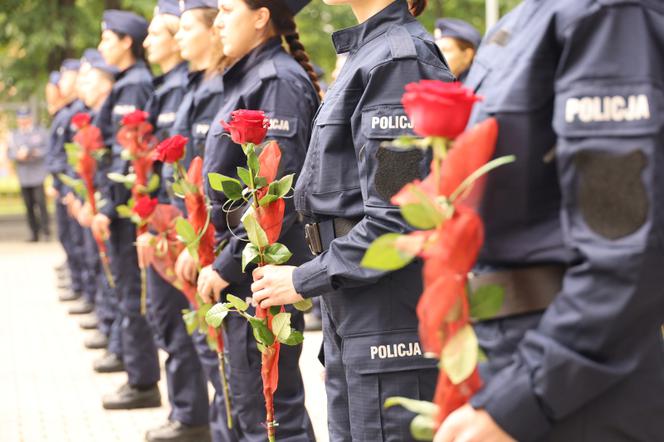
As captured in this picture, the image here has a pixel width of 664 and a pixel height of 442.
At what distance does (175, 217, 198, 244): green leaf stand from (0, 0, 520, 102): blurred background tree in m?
14.3

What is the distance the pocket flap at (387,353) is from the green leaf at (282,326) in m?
0.49

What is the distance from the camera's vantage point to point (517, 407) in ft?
6.23

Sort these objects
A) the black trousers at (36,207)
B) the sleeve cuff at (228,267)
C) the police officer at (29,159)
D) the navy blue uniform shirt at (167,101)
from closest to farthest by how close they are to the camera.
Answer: the sleeve cuff at (228,267) < the navy blue uniform shirt at (167,101) < the police officer at (29,159) < the black trousers at (36,207)

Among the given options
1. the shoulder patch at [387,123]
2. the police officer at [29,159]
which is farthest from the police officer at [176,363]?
the police officer at [29,159]

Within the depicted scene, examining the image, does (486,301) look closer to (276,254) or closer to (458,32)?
(276,254)

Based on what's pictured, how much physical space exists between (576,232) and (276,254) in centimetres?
188

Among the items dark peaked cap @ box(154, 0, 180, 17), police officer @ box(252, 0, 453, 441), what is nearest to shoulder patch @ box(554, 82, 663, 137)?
police officer @ box(252, 0, 453, 441)

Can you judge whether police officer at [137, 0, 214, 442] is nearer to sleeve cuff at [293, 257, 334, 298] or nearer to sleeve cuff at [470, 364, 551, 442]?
sleeve cuff at [293, 257, 334, 298]

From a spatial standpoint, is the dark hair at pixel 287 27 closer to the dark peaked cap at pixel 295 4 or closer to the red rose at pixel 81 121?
the dark peaked cap at pixel 295 4

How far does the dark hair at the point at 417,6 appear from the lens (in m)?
3.56

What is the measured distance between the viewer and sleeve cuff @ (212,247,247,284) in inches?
176

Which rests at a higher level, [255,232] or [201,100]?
[201,100]

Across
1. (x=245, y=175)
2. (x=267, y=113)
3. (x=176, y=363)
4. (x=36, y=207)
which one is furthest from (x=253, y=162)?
(x=36, y=207)

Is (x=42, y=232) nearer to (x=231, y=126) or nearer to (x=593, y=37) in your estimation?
(x=231, y=126)
